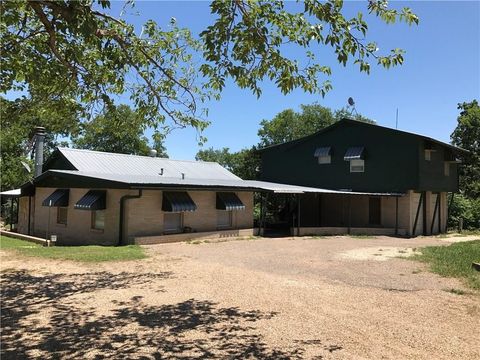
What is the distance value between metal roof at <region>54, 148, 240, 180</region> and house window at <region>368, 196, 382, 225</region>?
8752mm

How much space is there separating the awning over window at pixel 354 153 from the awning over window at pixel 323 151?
1313 millimetres

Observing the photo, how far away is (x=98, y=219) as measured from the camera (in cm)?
1950

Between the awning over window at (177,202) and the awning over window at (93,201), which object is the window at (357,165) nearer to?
the awning over window at (177,202)

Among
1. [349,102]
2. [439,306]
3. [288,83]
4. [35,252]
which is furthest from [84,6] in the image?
[349,102]

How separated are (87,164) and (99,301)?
1602 cm

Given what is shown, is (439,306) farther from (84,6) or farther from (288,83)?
(84,6)

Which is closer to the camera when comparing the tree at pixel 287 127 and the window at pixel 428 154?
the window at pixel 428 154

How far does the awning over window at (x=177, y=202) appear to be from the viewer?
61.0 feet

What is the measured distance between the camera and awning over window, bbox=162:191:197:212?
18606 mm

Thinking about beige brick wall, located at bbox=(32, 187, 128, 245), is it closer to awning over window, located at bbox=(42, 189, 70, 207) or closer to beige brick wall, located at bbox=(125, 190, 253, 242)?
awning over window, located at bbox=(42, 189, 70, 207)

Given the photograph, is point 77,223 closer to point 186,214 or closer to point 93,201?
point 93,201

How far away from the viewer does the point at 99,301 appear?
7.99m

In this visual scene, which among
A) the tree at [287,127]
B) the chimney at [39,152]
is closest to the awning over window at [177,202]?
the chimney at [39,152]

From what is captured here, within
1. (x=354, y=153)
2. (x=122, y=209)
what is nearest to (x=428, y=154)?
(x=354, y=153)
